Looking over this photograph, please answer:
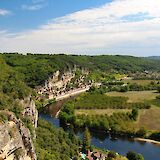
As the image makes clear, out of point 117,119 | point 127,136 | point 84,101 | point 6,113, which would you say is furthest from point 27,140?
point 84,101

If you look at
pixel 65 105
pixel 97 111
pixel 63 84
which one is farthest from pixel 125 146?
pixel 63 84

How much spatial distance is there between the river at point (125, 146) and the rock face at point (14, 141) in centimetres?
2788

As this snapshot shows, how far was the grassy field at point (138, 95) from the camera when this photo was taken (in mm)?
111750

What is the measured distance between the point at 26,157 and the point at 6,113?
561cm

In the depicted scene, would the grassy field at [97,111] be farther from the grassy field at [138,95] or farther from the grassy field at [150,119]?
the grassy field at [138,95]

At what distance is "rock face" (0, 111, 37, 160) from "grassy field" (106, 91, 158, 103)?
71.6m

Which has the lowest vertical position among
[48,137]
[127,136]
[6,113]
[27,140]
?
[127,136]

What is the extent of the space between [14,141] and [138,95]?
8945 centimetres

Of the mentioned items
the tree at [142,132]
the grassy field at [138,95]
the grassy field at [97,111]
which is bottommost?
the tree at [142,132]

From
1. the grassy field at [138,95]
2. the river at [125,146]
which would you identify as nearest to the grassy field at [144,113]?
the grassy field at [138,95]

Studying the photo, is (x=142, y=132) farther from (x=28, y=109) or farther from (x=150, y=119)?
(x=28, y=109)

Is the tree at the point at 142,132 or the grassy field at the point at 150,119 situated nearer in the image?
the tree at the point at 142,132

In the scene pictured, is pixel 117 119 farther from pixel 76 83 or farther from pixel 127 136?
pixel 76 83

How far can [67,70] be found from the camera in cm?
14675
